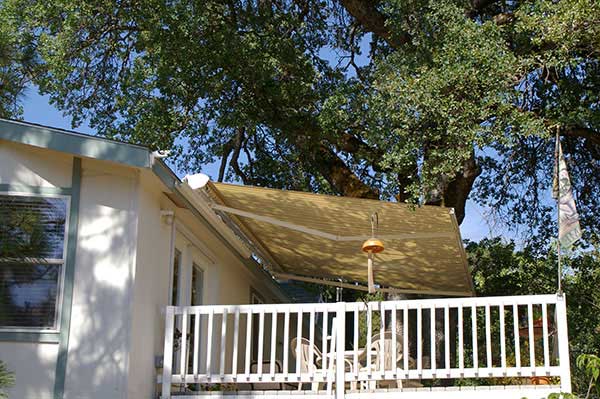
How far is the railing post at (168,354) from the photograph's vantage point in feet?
29.3

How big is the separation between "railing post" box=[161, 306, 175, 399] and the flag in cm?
428

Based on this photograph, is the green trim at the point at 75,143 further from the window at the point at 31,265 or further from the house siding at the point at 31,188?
the window at the point at 31,265

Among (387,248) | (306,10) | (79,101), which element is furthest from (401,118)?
(79,101)

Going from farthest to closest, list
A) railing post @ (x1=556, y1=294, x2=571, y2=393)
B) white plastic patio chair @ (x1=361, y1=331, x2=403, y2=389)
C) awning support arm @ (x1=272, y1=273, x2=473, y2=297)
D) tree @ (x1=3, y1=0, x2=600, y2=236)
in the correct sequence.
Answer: awning support arm @ (x1=272, y1=273, x2=473, y2=297) < tree @ (x1=3, y1=0, x2=600, y2=236) < white plastic patio chair @ (x1=361, y1=331, x2=403, y2=389) < railing post @ (x1=556, y1=294, x2=571, y2=393)

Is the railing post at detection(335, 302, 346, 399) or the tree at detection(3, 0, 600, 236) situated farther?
the tree at detection(3, 0, 600, 236)

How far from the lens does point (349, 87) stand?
1480 cm

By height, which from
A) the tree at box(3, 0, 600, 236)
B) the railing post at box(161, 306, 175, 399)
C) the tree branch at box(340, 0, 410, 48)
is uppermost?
the tree branch at box(340, 0, 410, 48)

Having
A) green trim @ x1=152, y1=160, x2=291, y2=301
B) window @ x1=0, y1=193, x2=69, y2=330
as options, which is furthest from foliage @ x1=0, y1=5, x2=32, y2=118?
window @ x1=0, y1=193, x2=69, y2=330

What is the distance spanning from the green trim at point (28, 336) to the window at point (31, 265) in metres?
0.08

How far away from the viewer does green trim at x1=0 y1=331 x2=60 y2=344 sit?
8.47 meters

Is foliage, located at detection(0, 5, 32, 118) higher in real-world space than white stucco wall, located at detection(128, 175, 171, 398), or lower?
higher

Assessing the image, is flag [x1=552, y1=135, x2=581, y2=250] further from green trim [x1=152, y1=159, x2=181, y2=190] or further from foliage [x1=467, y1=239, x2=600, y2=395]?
foliage [x1=467, y1=239, x2=600, y2=395]

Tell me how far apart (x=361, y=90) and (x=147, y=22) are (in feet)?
13.4

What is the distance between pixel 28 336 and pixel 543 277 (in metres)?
12.9
